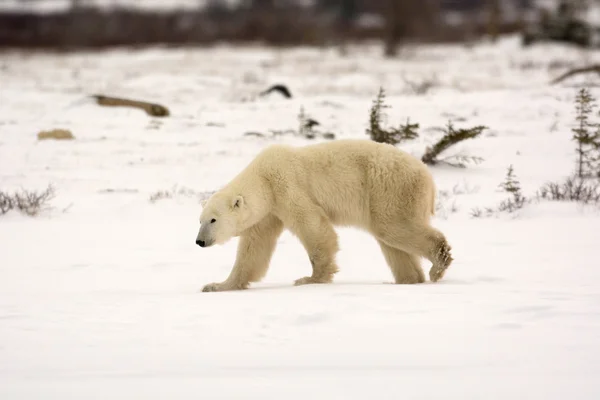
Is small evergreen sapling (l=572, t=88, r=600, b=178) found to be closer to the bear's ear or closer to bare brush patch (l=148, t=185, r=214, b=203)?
bare brush patch (l=148, t=185, r=214, b=203)

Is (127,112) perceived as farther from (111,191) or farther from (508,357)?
(508,357)

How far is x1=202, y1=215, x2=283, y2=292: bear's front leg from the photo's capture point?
5492 millimetres

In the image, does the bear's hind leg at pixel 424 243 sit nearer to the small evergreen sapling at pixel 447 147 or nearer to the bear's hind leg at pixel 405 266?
the bear's hind leg at pixel 405 266

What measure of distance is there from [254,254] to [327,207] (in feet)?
1.98

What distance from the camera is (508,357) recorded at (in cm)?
330

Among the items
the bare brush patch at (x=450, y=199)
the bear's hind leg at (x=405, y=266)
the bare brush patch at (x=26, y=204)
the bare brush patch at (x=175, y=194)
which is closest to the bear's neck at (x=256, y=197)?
the bear's hind leg at (x=405, y=266)

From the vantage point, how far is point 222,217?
208 inches

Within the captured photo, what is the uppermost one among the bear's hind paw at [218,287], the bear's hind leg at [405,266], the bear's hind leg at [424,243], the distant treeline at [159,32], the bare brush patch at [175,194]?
the distant treeline at [159,32]

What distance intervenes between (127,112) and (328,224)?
7.74 m

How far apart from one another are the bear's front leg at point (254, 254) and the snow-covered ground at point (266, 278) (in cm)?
19

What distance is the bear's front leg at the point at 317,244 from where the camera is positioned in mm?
5289

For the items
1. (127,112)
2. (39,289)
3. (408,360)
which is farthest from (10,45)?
(408,360)

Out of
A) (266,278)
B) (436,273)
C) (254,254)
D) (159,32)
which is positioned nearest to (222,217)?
(254,254)

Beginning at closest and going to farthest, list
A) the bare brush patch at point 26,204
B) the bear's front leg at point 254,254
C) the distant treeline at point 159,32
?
the bear's front leg at point 254,254 → the bare brush patch at point 26,204 → the distant treeline at point 159,32
